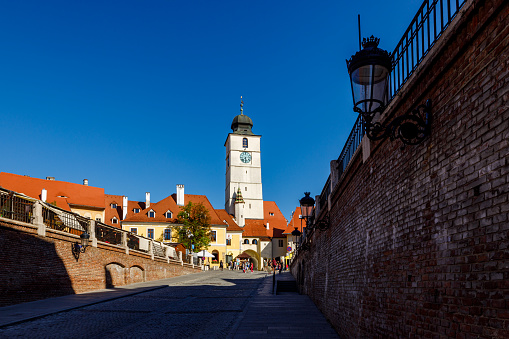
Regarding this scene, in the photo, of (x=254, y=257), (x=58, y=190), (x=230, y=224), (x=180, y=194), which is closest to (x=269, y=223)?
(x=254, y=257)

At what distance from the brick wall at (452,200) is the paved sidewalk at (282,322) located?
14.7 feet

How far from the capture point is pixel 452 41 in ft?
15.3

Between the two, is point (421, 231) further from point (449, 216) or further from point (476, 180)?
point (476, 180)

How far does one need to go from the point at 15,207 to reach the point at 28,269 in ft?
7.45

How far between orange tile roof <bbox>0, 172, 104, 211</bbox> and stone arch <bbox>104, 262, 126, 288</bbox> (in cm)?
3536

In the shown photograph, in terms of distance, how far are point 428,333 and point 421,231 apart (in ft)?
3.48

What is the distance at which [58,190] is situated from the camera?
218ft

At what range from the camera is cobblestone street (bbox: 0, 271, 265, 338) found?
1160 centimetres

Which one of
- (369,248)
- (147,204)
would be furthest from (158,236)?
(369,248)

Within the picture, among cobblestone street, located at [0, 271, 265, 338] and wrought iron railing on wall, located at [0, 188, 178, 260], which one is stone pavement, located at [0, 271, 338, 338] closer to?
cobblestone street, located at [0, 271, 265, 338]

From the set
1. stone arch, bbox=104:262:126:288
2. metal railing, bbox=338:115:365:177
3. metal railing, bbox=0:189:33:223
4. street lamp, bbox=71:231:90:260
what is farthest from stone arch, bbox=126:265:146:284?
metal railing, bbox=338:115:365:177

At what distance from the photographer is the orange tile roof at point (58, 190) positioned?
61.6 meters

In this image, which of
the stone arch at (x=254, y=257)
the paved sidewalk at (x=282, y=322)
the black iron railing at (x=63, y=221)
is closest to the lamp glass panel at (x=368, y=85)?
the paved sidewalk at (x=282, y=322)

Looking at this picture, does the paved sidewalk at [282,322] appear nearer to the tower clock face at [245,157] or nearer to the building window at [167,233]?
the building window at [167,233]
